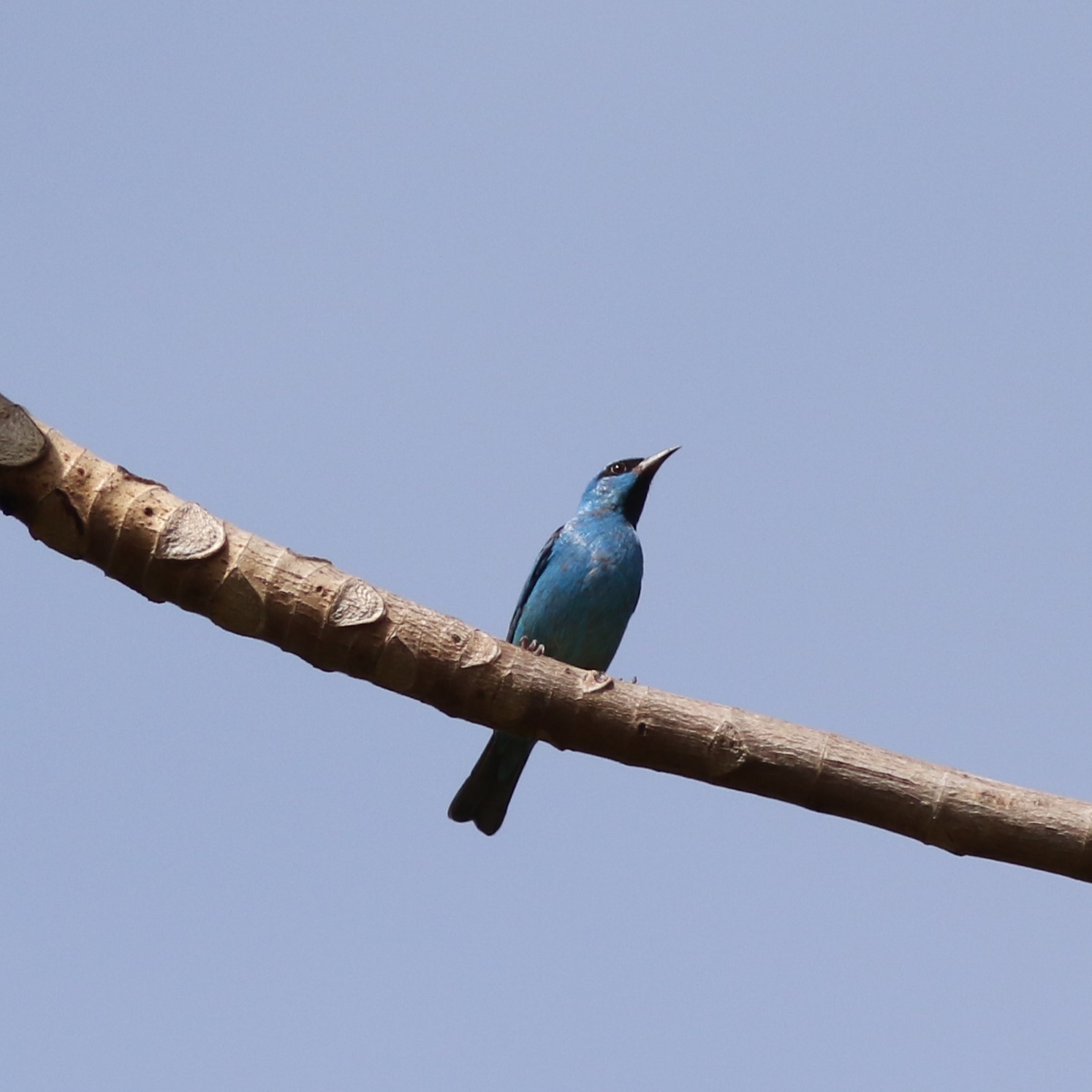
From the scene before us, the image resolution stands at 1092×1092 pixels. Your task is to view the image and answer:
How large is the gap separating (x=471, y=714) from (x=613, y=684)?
1.48 ft

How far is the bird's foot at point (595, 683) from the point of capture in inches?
163

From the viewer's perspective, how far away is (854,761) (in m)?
3.87

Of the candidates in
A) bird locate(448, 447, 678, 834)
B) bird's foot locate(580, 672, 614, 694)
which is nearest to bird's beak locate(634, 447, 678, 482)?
bird locate(448, 447, 678, 834)

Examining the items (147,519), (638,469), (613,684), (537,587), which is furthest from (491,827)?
(147,519)

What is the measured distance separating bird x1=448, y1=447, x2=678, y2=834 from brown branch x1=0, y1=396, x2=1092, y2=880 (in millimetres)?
3009

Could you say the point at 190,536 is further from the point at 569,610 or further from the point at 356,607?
the point at 569,610

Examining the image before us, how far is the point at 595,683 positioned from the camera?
13.6 feet

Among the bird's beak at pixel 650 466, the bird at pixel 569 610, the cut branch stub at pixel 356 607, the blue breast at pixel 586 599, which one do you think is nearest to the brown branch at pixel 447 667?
the cut branch stub at pixel 356 607

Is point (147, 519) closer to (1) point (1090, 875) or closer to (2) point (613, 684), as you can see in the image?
(2) point (613, 684)

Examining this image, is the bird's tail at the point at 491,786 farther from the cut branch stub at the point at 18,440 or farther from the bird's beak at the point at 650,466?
the cut branch stub at the point at 18,440

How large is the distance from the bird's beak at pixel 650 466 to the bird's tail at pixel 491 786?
2195 mm

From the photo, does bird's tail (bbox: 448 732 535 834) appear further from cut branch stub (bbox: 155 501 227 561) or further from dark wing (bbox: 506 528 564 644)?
cut branch stub (bbox: 155 501 227 561)

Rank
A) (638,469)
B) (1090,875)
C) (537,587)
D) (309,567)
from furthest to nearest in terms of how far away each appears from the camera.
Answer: (638,469) < (537,587) < (309,567) < (1090,875)

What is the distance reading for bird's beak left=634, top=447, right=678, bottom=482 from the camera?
28.3ft
